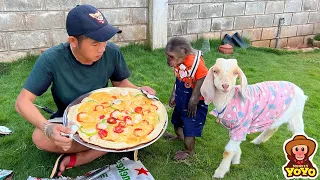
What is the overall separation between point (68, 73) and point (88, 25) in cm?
51

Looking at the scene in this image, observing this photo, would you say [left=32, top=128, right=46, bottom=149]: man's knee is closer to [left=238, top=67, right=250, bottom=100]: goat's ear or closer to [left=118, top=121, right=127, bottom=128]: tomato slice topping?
[left=118, top=121, right=127, bottom=128]: tomato slice topping

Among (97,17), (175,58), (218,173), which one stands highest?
(97,17)

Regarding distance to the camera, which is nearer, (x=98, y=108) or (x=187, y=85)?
(x=98, y=108)

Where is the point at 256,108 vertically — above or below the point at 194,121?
above

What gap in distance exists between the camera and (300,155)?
5.65 ft

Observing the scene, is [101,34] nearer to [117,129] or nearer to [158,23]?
[117,129]

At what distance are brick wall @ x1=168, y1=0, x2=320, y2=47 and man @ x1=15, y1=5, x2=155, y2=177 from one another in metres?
3.23

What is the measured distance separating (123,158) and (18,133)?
1169 mm

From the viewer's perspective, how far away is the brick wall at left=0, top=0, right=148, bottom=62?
4.44 metres

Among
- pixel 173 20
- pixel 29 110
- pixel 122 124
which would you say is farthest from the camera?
pixel 173 20

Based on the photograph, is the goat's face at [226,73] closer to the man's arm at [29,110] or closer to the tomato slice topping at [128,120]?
the tomato slice topping at [128,120]

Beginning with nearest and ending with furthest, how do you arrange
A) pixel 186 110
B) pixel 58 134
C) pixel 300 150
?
1. pixel 300 150
2. pixel 58 134
3. pixel 186 110

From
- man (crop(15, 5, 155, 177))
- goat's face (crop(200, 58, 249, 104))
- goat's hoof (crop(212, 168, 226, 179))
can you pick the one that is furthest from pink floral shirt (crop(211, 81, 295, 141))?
man (crop(15, 5, 155, 177))

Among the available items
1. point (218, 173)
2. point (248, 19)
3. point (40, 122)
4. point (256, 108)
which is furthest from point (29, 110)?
point (248, 19)
